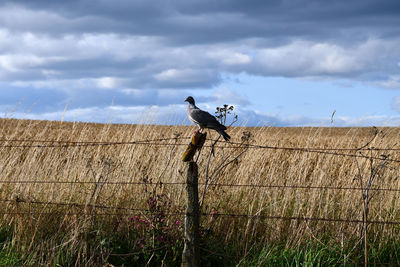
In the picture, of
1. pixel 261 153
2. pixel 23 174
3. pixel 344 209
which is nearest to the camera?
pixel 344 209

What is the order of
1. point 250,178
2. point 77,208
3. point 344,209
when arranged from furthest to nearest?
1. point 250,178
2. point 344,209
3. point 77,208

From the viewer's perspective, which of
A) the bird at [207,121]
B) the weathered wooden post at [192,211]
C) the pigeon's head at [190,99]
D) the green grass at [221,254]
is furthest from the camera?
the pigeon's head at [190,99]

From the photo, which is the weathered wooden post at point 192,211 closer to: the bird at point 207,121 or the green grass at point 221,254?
the green grass at point 221,254

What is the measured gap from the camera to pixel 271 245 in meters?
4.87

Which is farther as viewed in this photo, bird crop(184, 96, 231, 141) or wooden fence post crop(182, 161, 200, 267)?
bird crop(184, 96, 231, 141)

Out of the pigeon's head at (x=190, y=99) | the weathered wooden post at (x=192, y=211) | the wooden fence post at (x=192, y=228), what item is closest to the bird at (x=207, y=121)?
the pigeon's head at (x=190, y=99)

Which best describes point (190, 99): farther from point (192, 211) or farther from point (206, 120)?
point (192, 211)

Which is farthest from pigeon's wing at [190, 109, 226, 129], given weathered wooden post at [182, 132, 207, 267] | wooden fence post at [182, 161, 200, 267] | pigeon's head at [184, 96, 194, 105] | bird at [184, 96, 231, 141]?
wooden fence post at [182, 161, 200, 267]

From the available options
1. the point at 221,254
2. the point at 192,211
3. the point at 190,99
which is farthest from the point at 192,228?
the point at 190,99

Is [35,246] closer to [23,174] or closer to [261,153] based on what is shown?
[23,174]

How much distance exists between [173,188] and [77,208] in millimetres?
1261

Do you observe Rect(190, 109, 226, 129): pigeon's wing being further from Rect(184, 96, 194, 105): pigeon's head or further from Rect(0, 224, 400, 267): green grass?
Rect(0, 224, 400, 267): green grass

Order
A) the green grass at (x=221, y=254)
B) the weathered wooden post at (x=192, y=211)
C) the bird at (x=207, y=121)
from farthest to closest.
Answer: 1. the bird at (x=207, y=121)
2. the green grass at (x=221, y=254)
3. the weathered wooden post at (x=192, y=211)

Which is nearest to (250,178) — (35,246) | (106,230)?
(106,230)
